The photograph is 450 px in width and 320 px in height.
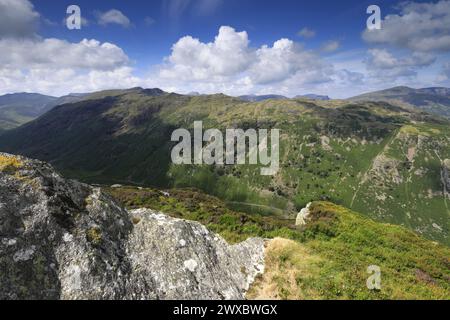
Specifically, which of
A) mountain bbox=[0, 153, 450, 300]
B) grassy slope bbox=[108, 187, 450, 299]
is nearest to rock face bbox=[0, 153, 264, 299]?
mountain bbox=[0, 153, 450, 300]

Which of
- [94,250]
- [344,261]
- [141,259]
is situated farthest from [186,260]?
[344,261]

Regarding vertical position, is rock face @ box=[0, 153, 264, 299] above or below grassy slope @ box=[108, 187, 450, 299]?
above

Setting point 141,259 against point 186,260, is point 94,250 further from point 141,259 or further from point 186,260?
point 186,260

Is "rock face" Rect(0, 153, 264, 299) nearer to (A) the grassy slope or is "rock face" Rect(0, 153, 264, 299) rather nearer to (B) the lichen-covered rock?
(B) the lichen-covered rock

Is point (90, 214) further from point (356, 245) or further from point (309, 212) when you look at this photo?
point (309, 212)

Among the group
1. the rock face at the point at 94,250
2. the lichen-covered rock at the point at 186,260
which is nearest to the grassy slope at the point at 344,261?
the lichen-covered rock at the point at 186,260

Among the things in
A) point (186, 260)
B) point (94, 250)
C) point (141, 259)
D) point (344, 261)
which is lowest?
point (344, 261)
